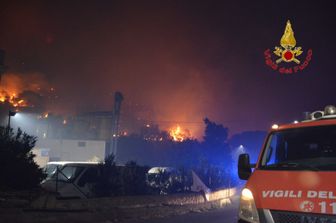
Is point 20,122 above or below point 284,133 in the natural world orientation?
above

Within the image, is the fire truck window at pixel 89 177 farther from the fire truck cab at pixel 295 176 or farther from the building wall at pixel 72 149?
the building wall at pixel 72 149

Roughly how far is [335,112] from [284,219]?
7.02 ft

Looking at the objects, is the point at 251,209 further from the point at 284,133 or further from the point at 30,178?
the point at 30,178

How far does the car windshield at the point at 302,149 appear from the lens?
483 centimetres

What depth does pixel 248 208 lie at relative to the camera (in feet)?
14.7

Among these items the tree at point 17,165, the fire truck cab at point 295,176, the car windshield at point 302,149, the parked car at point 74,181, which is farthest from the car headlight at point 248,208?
the parked car at point 74,181

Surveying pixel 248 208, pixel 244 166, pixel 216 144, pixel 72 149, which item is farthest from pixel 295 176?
pixel 72 149

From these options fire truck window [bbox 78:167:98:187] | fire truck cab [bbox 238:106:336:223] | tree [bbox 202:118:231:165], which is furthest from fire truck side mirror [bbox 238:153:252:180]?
tree [bbox 202:118:231:165]

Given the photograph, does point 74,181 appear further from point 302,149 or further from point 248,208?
point 248,208

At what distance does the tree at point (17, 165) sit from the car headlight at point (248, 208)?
7891 mm

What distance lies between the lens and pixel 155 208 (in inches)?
530

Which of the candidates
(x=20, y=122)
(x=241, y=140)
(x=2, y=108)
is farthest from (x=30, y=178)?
(x=241, y=140)

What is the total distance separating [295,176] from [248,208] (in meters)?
0.66

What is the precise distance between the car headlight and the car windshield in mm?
599
